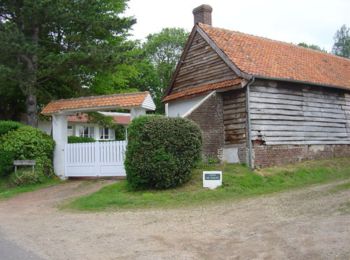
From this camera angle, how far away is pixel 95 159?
60.7 ft

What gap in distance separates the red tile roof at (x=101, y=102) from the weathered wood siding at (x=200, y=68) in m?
3.89

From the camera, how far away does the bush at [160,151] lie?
14055 mm

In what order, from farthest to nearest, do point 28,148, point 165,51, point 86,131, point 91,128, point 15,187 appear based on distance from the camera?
1. point 165,51
2. point 91,128
3. point 86,131
4. point 28,148
5. point 15,187

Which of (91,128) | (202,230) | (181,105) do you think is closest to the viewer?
(202,230)

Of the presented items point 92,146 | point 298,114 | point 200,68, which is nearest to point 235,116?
point 298,114

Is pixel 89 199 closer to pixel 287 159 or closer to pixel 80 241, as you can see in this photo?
pixel 80 241

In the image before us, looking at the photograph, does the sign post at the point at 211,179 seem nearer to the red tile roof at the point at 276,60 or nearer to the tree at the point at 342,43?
the red tile roof at the point at 276,60

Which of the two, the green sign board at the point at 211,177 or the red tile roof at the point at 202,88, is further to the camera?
the red tile roof at the point at 202,88

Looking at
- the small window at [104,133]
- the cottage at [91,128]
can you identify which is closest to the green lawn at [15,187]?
the cottage at [91,128]

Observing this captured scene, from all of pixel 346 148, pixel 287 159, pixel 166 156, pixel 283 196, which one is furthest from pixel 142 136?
pixel 346 148

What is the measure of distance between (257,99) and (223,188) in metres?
5.03

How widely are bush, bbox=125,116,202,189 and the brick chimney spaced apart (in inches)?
393

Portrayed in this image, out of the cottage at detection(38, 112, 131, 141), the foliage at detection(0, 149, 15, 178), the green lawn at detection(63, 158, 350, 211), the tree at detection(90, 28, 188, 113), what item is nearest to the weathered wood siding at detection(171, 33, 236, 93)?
the green lawn at detection(63, 158, 350, 211)

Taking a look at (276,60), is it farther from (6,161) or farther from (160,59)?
(160,59)
